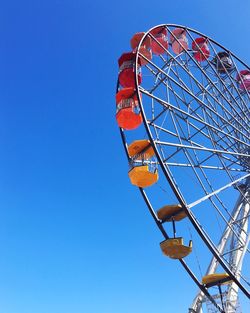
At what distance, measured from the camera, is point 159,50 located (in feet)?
49.4

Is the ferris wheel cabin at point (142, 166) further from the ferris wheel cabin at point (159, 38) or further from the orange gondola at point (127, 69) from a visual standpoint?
the ferris wheel cabin at point (159, 38)

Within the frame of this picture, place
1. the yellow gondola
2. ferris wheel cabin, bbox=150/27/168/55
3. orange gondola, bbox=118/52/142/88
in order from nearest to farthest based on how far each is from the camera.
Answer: the yellow gondola < orange gondola, bbox=118/52/142/88 < ferris wheel cabin, bbox=150/27/168/55

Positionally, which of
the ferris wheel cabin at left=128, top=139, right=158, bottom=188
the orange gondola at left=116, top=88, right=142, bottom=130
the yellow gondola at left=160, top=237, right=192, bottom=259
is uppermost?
the orange gondola at left=116, top=88, right=142, bottom=130

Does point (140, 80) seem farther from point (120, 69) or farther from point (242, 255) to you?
point (242, 255)

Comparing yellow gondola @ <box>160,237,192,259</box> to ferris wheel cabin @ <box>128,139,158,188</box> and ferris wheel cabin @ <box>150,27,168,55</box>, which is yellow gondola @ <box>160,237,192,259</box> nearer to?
ferris wheel cabin @ <box>128,139,158,188</box>

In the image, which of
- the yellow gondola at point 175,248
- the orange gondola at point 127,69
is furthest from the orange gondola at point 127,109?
the yellow gondola at point 175,248

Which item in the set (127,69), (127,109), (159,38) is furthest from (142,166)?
(159,38)

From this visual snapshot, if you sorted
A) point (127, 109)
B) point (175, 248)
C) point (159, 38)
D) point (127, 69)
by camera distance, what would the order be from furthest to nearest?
point (159, 38) < point (127, 69) < point (127, 109) < point (175, 248)

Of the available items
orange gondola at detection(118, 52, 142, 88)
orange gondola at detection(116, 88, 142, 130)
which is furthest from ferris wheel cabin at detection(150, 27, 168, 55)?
orange gondola at detection(116, 88, 142, 130)

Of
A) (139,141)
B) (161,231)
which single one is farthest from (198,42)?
(161,231)

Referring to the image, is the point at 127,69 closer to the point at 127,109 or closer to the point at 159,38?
the point at 127,109

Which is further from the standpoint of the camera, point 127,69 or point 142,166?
point 127,69

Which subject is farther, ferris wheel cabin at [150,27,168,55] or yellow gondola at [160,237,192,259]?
ferris wheel cabin at [150,27,168,55]

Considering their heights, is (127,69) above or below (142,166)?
above
